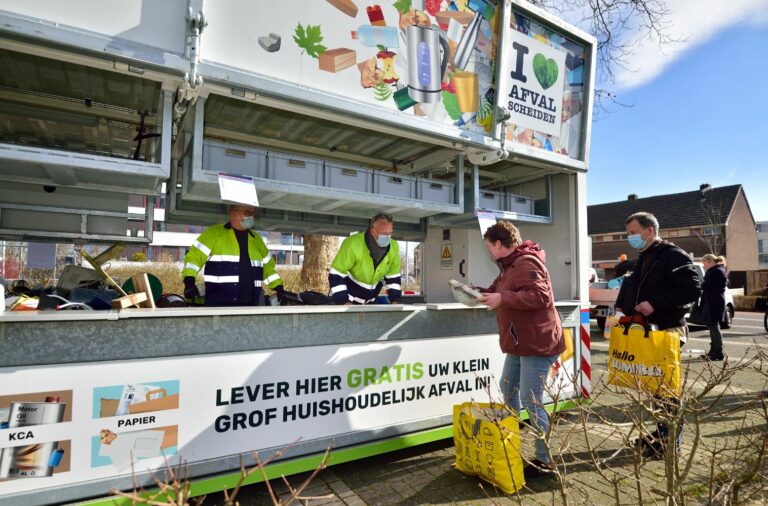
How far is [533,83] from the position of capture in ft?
13.2

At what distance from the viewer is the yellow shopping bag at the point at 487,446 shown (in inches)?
113

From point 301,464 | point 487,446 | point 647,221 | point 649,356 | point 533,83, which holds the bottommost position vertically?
point 301,464

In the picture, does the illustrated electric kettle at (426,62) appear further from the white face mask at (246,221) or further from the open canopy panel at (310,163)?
the white face mask at (246,221)

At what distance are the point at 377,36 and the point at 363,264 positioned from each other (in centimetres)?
175

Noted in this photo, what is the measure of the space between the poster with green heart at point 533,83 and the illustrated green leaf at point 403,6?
3.18 ft

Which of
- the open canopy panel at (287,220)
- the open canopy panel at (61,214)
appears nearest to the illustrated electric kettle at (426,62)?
the open canopy panel at (287,220)

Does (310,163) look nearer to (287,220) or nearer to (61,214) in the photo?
(287,220)

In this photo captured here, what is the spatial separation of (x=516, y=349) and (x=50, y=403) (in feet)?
9.00

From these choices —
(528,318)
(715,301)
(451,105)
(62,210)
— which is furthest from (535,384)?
(715,301)

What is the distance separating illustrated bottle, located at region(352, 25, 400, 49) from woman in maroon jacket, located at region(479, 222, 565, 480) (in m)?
1.51

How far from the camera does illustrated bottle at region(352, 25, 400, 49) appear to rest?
3006 millimetres

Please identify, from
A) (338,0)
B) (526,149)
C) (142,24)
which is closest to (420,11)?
(338,0)

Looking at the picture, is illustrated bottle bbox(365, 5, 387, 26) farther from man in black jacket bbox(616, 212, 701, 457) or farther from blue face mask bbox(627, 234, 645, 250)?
blue face mask bbox(627, 234, 645, 250)

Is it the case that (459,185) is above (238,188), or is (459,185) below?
above
